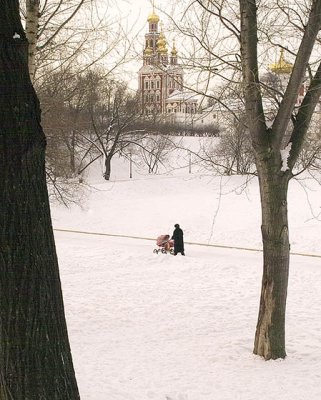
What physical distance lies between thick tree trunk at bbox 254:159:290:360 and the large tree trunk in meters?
4.30

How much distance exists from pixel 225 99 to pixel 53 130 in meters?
11.2

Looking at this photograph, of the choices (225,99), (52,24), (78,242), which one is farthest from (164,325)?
(78,242)

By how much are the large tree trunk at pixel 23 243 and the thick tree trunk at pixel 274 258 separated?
430 centimetres

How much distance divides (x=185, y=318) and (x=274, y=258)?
156 inches

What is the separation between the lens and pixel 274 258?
714 cm

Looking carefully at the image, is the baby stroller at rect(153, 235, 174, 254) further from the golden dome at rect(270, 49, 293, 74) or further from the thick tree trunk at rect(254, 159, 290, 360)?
the golden dome at rect(270, 49, 293, 74)

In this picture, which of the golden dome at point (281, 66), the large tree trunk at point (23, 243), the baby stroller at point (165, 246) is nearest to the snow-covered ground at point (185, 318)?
the baby stroller at point (165, 246)

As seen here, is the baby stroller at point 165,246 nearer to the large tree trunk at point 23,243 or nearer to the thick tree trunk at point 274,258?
the thick tree trunk at point 274,258

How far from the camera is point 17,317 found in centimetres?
327

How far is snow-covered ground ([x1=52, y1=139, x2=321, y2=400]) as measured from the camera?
649 cm

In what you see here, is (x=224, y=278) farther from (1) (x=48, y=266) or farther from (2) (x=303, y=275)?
(1) (x=48, y=266)

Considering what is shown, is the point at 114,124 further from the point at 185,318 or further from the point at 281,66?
the point at 281,66

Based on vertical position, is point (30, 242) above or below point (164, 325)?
above

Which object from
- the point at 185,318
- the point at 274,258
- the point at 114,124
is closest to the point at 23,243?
the point at 274,258
